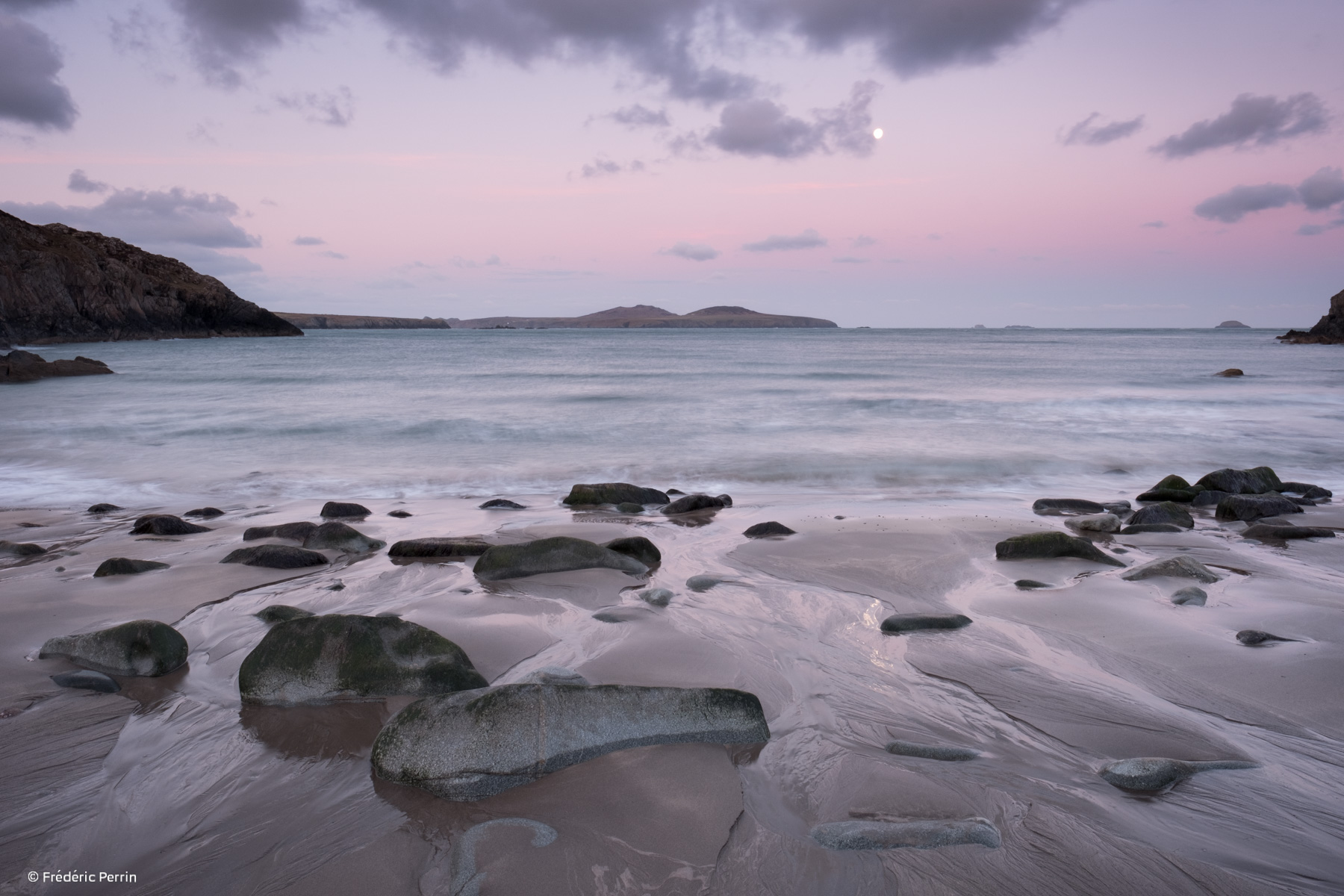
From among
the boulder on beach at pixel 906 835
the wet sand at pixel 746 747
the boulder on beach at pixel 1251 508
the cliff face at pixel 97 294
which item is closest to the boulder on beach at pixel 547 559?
the wet sand at pixel 746 747

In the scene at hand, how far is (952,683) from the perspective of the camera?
2.95 meters

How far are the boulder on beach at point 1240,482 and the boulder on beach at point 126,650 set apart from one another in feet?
28.7

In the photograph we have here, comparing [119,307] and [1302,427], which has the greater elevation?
[119,307]

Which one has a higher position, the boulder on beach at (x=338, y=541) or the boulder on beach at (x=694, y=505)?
the boulder on beach at (x=338, y=541)

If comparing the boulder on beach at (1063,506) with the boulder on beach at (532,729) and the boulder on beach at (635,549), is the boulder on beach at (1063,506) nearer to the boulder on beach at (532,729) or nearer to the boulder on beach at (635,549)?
the boulder on beach at (635,549)

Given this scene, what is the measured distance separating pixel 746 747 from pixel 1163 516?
5320 mm

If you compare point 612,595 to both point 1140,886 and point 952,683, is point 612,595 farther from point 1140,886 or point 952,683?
point 1140,886

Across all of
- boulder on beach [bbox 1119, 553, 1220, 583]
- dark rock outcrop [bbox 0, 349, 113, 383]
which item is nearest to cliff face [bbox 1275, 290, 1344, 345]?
boulder on beach [bbox 1119, 553, 1220, 583]

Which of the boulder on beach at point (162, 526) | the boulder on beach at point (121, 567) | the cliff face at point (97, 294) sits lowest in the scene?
the boulder on beach at point (162, 526)

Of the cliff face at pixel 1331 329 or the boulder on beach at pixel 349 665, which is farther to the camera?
the cliff face at pixel 1331 329

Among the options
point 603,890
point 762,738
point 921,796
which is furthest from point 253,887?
point 921,796

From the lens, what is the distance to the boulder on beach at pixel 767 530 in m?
5.60

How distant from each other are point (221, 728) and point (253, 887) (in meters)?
0.95

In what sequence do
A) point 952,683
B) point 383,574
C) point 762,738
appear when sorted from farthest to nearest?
point 383,574 < point 952,683 < point 762,738
